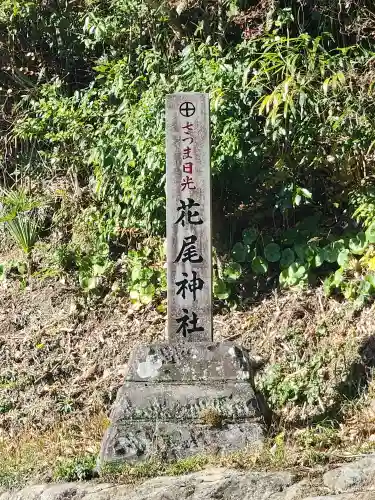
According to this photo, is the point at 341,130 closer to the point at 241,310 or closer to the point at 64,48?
the point at 241,310

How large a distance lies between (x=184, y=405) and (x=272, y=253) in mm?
2334

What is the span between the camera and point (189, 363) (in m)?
6.19

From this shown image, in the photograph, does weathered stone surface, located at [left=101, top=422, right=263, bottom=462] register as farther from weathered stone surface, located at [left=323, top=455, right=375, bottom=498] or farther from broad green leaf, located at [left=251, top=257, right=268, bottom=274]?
broad green leaf, located at [left=251, top=257, right=268, bottom=274]

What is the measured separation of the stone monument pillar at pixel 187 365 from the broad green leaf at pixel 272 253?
1.71 meters

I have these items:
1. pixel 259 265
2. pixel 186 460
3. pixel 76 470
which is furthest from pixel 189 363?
pixel 259 265

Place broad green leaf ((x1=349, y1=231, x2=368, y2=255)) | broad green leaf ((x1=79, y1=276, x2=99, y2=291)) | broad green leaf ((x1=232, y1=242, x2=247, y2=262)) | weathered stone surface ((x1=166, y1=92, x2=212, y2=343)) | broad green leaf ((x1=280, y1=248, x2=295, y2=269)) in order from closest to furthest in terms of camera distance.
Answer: weathered stone surface ((x1=166, y1=92, x2=212, y2=343)) < broad green leaf ((x1=349, y1=231, x2=368, y2=255)) < broad green leaf ((x1=280, y1=248, x2=295, y2=269)) < broad green leaf ((x1=232, y1=242, x2=247, y2=262)) < broad green leaf ((x1=79, y1=276, x2=99, y2=291))

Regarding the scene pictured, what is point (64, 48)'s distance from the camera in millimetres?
10305

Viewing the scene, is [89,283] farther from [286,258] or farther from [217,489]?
[217,489]

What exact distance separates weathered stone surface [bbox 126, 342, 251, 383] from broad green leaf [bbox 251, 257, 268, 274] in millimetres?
1835

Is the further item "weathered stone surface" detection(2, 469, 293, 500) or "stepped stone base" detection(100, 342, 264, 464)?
"stepped stone base" detection(100, 342, 264, 464)

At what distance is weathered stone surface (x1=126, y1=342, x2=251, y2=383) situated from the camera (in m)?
6.13

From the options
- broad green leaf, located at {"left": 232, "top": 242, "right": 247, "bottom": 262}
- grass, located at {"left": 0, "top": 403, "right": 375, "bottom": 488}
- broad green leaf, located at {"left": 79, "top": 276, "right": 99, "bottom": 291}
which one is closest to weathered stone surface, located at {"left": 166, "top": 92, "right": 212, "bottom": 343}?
grass, located at {"left": 0, "top": 403, "right": 375, "bottom": 488}

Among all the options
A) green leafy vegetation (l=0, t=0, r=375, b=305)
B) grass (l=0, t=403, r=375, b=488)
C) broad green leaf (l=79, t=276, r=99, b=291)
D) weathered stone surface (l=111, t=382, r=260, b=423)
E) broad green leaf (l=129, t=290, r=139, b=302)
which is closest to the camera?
grass (l=0, t=403, r=375, b=488)

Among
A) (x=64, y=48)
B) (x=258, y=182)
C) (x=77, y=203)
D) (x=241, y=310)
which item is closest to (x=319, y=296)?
(x=241, y=310)
